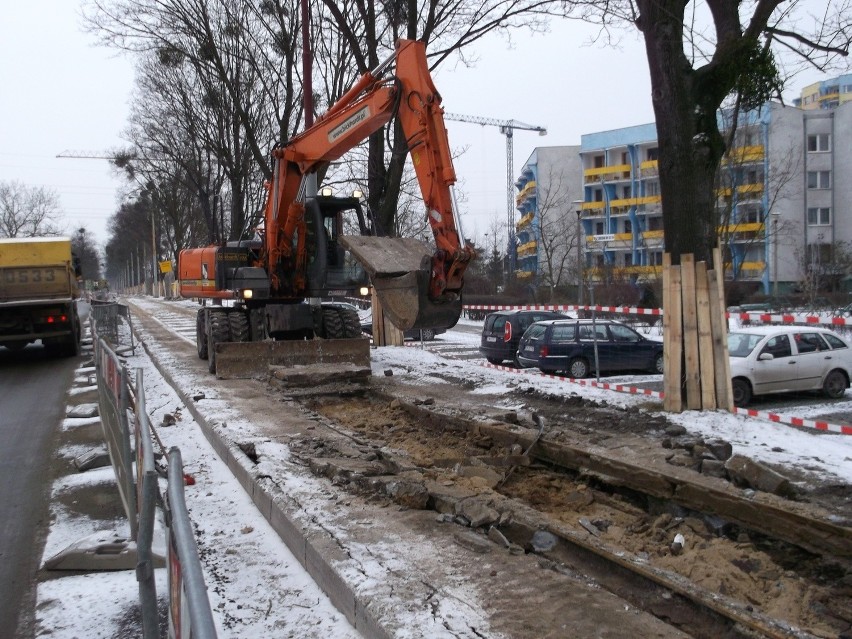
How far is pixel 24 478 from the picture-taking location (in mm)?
8133

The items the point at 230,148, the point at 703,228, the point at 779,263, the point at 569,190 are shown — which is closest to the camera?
the point at 703,228

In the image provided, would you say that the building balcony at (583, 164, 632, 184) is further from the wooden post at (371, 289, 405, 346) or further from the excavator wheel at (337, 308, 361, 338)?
the excavator wheel at (337, 308, 361, 338)

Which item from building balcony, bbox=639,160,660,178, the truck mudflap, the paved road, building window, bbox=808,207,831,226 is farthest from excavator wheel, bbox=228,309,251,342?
building balcony, bbox=639,160,660,178

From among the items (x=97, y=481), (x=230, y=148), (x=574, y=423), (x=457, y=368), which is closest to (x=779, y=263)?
(x=230, y=148)

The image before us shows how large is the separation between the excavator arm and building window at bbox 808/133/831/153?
4708 cm

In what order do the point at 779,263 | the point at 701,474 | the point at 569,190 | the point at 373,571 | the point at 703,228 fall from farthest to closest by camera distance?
the point at 569,190 → the point at 779,263 → the point at 703,228 → the point at 701,474 → the point at 373,571

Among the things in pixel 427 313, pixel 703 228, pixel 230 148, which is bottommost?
pixel 427 313

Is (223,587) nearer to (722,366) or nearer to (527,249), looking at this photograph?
(722,366)

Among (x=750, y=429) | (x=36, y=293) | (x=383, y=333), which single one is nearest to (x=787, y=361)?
(x=750, y=429)

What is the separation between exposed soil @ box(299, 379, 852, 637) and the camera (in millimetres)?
4859

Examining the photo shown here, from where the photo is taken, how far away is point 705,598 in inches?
168

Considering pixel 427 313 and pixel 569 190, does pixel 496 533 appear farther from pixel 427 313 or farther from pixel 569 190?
pixel 569 190

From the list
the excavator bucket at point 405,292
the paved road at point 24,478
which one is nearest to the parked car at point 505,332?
the excavator bucket at point 405,292

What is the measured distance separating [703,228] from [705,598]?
22.0 feet
